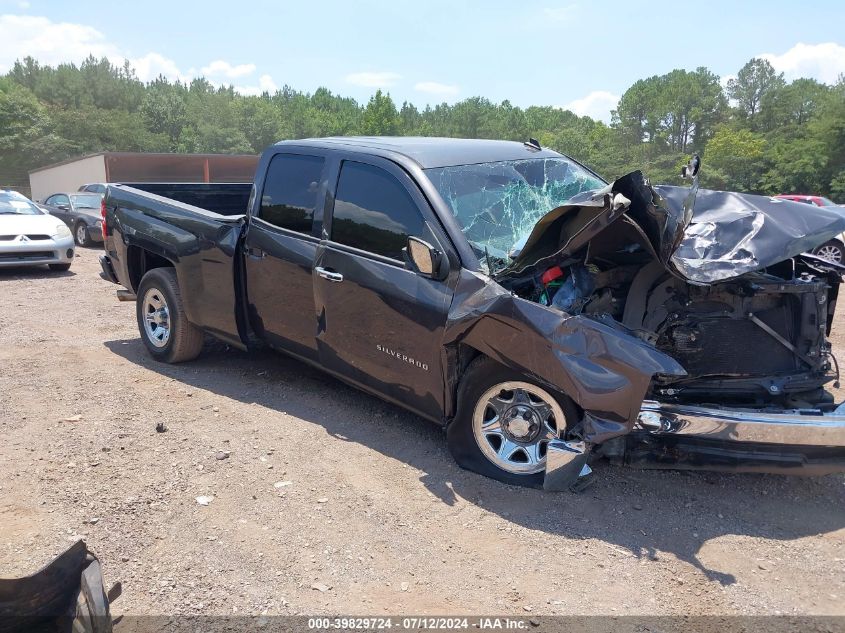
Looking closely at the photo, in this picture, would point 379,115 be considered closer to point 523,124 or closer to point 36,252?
point 523,124

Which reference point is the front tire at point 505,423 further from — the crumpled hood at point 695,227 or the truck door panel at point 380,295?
the crumpled hood at point 695,227

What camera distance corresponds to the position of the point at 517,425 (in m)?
3.79

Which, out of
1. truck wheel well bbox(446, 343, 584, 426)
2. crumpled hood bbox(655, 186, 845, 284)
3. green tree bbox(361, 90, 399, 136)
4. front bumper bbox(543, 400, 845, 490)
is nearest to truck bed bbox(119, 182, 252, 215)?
truck wheel well bbox(446, 343, 584, 426)

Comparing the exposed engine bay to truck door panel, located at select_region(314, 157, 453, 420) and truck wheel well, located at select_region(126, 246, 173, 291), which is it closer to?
truck door panel, located at select_region(314, 157, 453, 420)

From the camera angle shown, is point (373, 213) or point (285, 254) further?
point (285, 254)

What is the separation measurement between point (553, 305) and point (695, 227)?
1085 mm

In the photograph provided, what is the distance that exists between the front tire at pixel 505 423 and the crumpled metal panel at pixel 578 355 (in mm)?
131

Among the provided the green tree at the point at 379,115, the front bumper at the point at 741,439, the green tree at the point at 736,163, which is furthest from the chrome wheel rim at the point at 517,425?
the green tree at the point at 379,115

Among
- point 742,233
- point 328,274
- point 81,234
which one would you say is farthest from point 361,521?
point 81,234

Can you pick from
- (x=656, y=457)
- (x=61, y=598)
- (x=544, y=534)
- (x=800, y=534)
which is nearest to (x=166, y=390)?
(x=61, y=598)

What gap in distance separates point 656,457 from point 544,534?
2.37 ft

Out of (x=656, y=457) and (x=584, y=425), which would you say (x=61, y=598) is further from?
(x=656, y=457)

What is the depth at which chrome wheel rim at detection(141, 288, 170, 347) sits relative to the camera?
6.08 meters

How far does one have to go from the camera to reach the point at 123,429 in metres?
4.69
